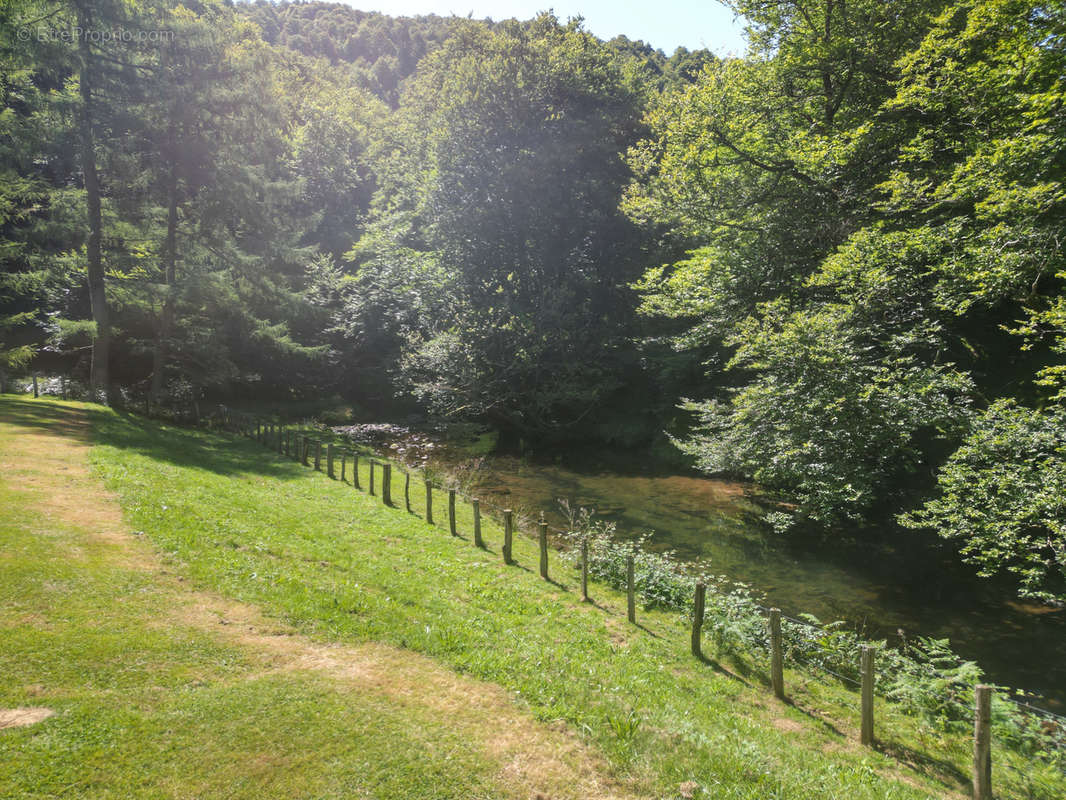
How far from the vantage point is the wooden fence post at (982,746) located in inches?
216

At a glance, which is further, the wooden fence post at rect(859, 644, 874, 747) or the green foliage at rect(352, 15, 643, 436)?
the green foliage at rect(352, 15, 643, 436)

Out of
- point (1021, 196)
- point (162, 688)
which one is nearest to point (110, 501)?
point (162, 688)

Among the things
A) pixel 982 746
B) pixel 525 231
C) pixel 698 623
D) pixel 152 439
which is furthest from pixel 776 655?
pixel 525 231

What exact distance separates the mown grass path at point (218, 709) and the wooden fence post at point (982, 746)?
12.0ft

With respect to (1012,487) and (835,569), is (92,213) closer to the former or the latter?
(835,569)

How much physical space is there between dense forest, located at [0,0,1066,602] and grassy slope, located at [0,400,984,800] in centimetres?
576

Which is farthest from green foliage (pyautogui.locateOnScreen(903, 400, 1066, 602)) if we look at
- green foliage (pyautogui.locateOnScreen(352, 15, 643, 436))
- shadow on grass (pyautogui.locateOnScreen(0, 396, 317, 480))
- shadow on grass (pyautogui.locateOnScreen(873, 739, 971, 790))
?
green foliage (pyautogui.locateOnScreen(352, 15, 643, 436))

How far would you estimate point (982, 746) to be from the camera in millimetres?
5570

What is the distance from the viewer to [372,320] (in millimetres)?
36375

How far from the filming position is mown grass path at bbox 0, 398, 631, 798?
4.52 meters

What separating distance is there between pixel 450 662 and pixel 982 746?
5.76m

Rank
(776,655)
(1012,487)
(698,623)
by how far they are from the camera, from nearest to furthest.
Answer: (776,655) < (698,623) < (1012,487)

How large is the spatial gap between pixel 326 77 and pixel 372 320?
1838 inches

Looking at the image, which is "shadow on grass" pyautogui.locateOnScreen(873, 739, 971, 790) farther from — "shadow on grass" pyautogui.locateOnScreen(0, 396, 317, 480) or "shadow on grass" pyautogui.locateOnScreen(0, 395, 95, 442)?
"shadow on grass" pyautogui.locateOnScreen(0, 395, 95, 442)
